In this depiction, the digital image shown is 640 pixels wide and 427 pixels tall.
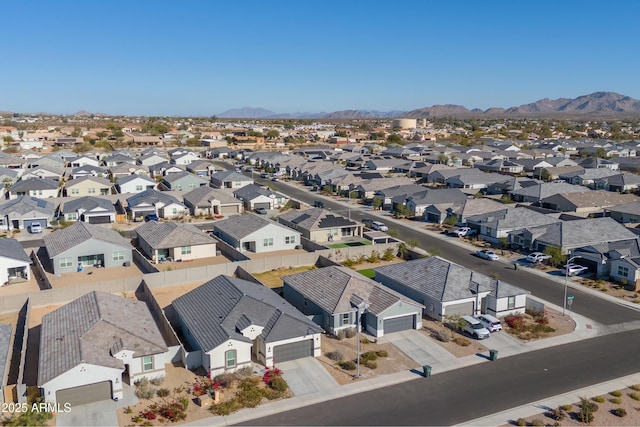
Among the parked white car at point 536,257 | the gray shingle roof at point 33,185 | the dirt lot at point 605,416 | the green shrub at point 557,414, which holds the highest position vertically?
the gray shingle roof at point 33,185

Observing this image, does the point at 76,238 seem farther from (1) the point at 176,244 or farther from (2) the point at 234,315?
(2) the point at 234,315

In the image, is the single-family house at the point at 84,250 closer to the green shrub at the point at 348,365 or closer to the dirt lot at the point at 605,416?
the green shrub at the point at 348,365

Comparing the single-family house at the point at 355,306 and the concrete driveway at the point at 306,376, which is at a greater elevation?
the single-family house at the point at 355,306

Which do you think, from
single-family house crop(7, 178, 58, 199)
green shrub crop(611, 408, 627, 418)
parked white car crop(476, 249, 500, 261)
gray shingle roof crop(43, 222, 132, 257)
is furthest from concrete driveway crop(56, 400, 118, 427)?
single-family house crop(7, 178, 58, 199)

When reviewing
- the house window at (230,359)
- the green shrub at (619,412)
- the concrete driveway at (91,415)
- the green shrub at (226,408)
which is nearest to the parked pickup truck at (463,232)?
the green shrub at (619,412)

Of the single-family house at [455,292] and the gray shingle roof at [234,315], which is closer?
the gray shingle roof at [234,315]

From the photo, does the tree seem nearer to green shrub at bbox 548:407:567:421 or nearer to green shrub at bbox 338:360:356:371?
green shrub at bbox 548:407:567:421
